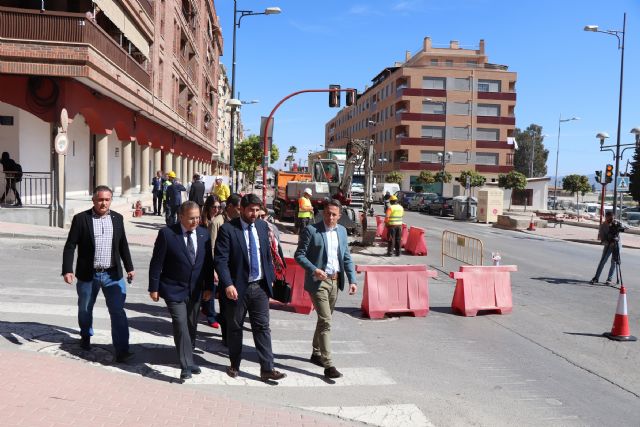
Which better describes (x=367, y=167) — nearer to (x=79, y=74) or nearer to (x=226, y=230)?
(x=79, y=74)

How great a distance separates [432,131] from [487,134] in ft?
22.4

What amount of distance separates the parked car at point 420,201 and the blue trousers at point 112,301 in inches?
1633

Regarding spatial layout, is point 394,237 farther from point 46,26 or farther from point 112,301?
point 112,301

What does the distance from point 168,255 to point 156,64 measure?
24.6m

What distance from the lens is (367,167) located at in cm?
2044

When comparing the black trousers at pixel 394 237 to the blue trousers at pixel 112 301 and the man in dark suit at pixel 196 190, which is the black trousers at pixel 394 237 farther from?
the blue trousers at pixel 112 301

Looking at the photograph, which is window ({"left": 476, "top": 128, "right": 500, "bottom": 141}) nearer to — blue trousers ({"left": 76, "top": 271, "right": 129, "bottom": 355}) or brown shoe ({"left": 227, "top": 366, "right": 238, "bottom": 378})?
brown shoe ({"left": 227, "top": 366, "right": 238, "bottom": 378})

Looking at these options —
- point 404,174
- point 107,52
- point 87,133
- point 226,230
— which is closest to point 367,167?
point 107,52

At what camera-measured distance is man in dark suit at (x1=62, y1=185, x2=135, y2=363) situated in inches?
225

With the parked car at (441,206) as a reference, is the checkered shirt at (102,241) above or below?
above

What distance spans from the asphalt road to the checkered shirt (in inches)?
40.5

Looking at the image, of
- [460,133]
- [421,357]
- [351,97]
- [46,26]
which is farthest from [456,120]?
[421,357]

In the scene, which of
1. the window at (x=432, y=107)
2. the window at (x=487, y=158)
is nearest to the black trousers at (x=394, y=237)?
the window at (x=432, y=107)

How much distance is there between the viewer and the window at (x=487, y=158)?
72750 millimetres
